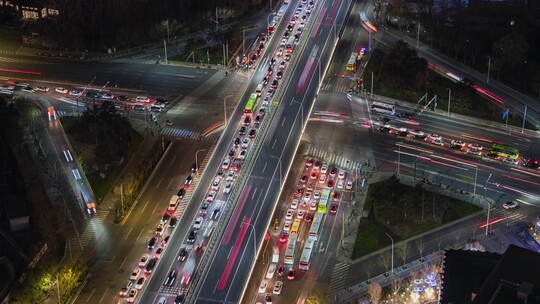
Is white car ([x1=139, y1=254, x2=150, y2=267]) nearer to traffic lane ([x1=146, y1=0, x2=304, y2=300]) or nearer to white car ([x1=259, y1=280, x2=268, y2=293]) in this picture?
white car ([x1=259, y1=280, x2=268, y2=293])

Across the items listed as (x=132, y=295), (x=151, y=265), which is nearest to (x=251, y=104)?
(x=151, y=265)

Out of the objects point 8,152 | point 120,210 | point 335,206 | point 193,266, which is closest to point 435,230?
point 335,206

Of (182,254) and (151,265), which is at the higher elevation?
(182,254)

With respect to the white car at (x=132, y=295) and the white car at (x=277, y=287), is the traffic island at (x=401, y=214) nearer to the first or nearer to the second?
the white car at (x=277, y=287)

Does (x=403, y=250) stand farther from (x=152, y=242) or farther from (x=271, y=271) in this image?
(x=152, y=242)

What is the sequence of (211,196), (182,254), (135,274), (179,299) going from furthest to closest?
(211,196) < (182,254) < (135,274) < (179,299)

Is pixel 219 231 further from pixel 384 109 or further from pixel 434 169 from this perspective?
pixel 384 109

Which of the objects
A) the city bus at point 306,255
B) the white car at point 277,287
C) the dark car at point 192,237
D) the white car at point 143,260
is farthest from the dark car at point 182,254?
the city bus at point 306,255
